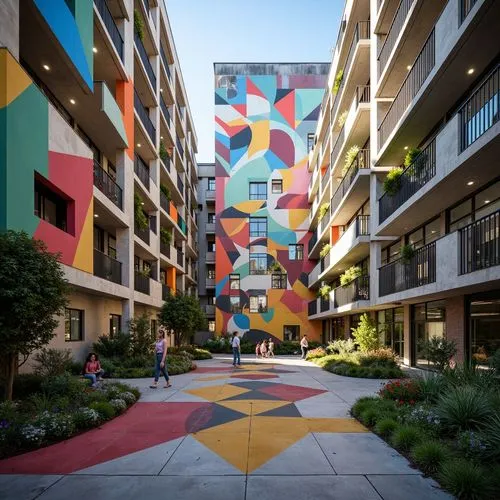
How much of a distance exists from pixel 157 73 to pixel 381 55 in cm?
1577

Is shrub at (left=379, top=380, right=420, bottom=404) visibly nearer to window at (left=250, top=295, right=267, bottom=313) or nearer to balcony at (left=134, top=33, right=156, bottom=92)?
balcony at (left=134, top=33, right=156, bottom=92)

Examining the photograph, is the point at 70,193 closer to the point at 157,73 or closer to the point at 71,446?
the point at 71,446

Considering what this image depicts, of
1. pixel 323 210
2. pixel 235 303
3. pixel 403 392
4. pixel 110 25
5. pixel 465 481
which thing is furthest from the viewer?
pixel 235 303

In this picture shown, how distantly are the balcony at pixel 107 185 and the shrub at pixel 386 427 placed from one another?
13.9m

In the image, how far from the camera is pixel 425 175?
44.2 feet

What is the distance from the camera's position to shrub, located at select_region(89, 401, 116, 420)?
859 cm

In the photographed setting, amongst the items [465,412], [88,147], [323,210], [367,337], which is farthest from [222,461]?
[323,210]

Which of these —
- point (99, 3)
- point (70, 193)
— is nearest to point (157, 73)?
point (99, 3)

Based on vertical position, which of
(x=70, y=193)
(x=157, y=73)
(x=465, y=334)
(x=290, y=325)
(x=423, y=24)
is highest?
(x=157, y=73)

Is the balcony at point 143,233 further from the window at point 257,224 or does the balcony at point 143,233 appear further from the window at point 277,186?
the window at point 277,186

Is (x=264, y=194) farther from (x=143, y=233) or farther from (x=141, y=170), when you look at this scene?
(x=143, y=233)

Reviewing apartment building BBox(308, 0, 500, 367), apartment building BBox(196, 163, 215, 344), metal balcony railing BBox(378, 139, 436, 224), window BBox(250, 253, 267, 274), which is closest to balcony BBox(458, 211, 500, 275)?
apartment building BBox(308, 0, 500, 367)

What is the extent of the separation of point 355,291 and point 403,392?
40.1 feet

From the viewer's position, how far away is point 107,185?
18.4m
